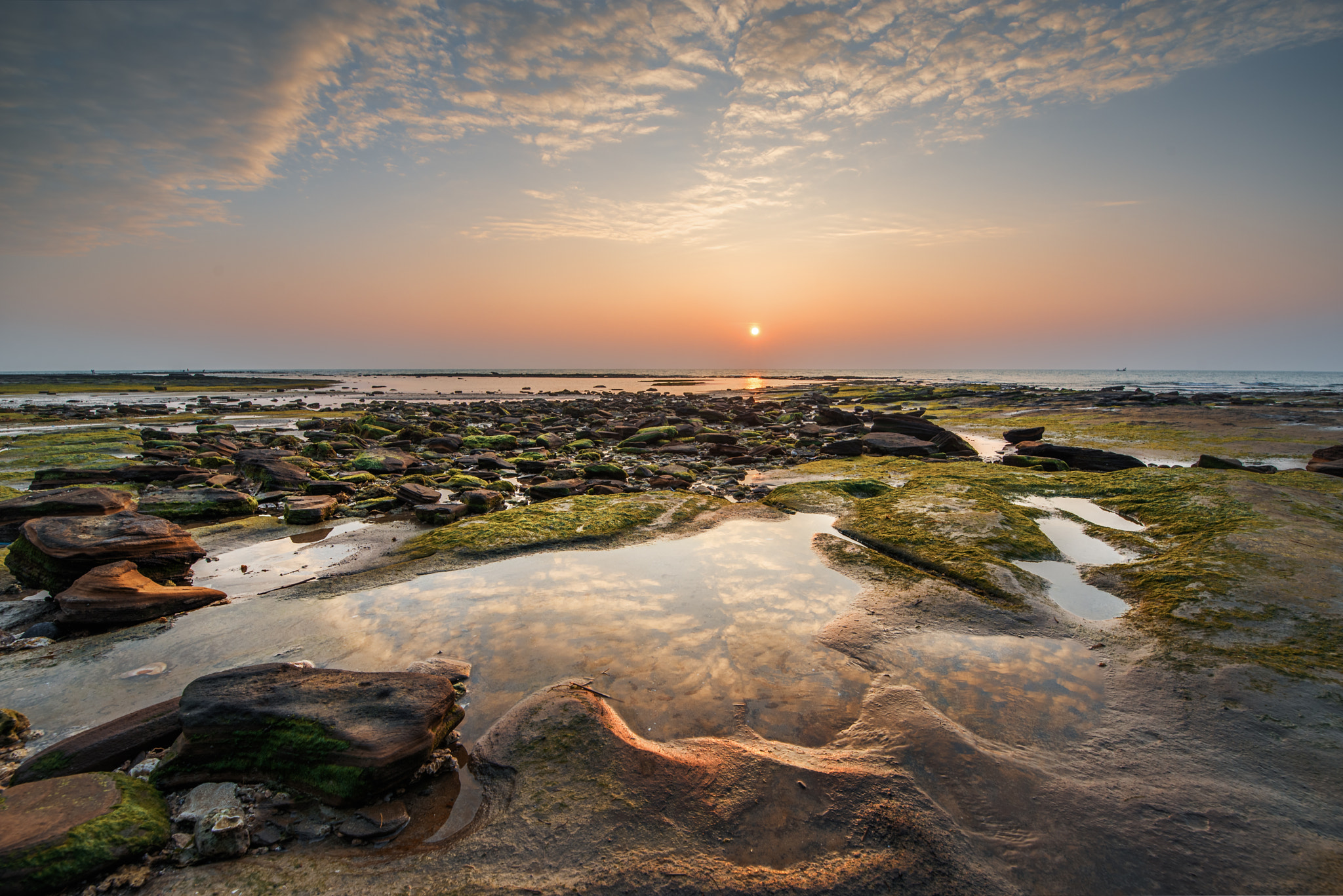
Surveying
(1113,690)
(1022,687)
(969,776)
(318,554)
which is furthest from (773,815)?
(318,554)

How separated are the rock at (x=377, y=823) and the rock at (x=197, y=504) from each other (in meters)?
11.1

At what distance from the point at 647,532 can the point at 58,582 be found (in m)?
8.63

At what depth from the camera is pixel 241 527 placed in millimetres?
10859

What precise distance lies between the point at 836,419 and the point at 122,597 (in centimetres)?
2904

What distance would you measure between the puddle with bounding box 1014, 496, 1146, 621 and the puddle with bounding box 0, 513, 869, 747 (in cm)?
301

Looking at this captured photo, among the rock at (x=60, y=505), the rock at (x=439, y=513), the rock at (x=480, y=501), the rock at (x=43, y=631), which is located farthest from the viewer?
the rock at (x=480, y=501)

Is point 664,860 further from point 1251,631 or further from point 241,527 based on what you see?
point 241,527

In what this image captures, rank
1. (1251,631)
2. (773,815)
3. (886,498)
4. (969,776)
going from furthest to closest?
(886,498)
(1251,631)
(969,776)
(773,815)

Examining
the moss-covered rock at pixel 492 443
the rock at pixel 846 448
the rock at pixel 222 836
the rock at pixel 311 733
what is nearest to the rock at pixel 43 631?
the rock at pixel 311 733

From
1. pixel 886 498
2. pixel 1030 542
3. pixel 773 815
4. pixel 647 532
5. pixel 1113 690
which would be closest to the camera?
pixel 773 815

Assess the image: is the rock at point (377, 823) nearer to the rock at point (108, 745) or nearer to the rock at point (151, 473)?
the rock at point (108, 745)

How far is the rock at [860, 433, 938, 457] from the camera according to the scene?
64.1 ft

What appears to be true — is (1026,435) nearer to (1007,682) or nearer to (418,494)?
(1007,682)

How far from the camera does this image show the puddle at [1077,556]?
7062 millimetres
